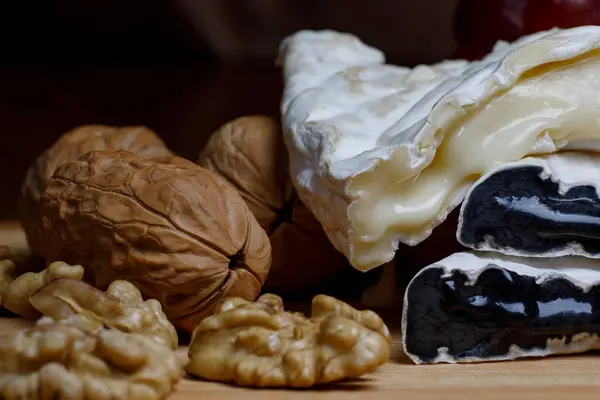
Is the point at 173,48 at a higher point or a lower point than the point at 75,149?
lower

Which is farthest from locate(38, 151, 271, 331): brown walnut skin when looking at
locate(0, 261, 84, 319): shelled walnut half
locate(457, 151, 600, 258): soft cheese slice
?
locate(457, 151, 600, 258): soft cheese slice

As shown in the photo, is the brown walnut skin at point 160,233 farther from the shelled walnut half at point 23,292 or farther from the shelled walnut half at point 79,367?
the shelled walnut half at point 79,367

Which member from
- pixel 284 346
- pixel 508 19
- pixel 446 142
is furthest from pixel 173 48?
pixel 284 346

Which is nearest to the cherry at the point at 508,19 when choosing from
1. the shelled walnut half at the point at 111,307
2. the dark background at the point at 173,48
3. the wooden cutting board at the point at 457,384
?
the wooden cutting board at the point at 457,384

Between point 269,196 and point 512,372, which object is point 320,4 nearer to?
point 269,196

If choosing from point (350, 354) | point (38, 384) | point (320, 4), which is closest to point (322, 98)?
point (350, 354)

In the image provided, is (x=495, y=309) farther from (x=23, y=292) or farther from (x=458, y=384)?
(x=23, y=292)

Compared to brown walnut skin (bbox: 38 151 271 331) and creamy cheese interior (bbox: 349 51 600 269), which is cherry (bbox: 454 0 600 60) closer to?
creamy cheese interior (bbox: 349 51 600 269)

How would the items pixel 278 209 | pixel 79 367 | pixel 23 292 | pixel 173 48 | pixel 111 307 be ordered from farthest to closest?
1. pixel 173 48
2. pixel 278 209
3. pixel 23 292
4. pixel 111 307
5. pixel 79 367
